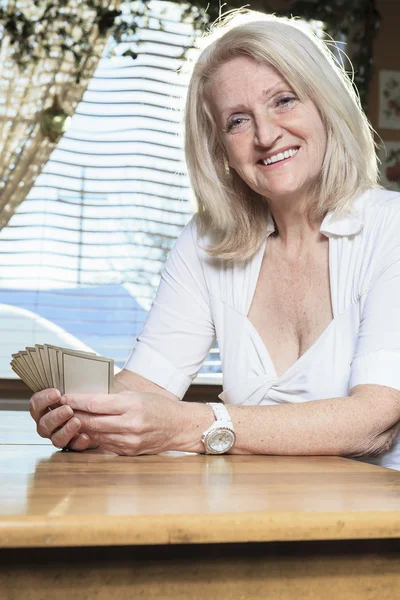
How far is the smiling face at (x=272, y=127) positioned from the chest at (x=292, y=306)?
165 mm

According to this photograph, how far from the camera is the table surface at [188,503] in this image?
0.75 meters

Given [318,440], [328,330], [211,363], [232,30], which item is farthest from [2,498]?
[211,363]

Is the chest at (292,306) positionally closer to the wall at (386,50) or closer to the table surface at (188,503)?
the table surface at (188,503)

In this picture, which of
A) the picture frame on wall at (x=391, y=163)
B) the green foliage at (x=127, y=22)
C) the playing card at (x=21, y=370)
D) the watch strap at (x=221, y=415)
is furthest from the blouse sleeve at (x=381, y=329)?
the picture frame on wall at (x=391, y=163)

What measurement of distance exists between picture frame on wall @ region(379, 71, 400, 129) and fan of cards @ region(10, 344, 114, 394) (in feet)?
13.3

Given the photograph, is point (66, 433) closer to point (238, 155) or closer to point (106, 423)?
point (106, 423)

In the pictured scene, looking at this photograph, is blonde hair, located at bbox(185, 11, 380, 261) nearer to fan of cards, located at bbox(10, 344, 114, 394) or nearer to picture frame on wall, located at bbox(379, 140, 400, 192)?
fan of cards, located at bbox(10, 344, 114, 394)

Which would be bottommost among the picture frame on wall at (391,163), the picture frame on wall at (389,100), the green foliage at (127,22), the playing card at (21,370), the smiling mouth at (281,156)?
the playing card at (21,370)

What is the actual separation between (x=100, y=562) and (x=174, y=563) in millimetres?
76

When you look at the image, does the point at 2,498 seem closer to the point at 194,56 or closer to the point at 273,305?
the point at 273,305

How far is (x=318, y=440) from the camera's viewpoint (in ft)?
4.58

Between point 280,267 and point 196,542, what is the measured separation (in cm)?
114

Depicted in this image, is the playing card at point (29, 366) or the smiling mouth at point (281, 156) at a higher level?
the smiling mouth at point (281, 156)

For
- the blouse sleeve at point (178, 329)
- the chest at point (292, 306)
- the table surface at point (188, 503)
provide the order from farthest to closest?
the blouse sleeve at point (178, 329), the chest at point (292, 306), the table surface at point (188, 503)
